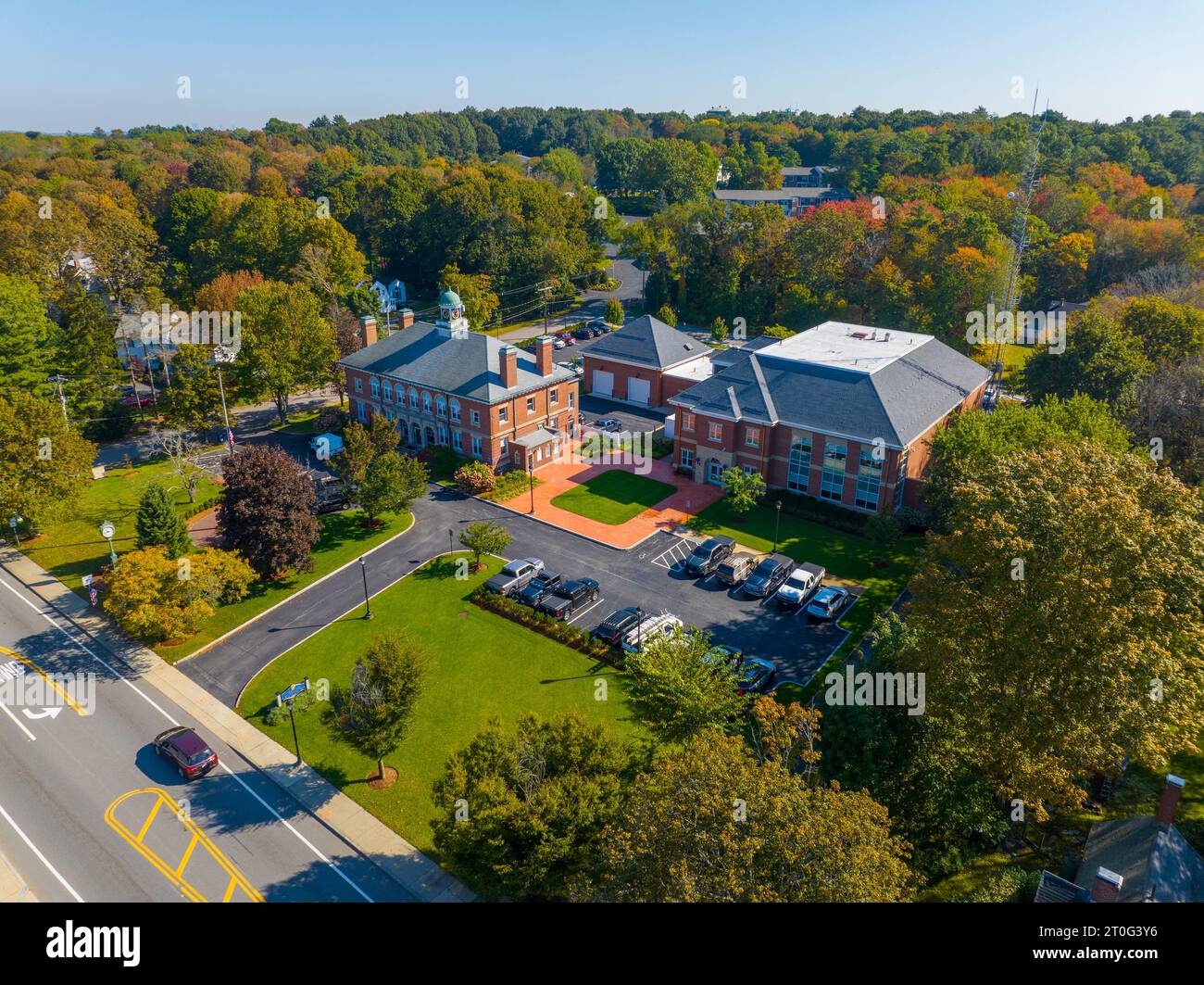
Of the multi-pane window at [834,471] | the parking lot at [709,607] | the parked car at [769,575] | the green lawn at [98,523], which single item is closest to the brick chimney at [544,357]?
the parking lot at [709,607]

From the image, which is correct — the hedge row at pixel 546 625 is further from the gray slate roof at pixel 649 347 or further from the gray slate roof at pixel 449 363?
the gray slate roof at pixel 649 347

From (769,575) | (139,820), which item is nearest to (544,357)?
(769,575)

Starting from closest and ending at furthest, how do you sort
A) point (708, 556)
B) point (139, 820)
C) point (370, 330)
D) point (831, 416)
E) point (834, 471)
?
point (139, 820) < point (708, 556) < point (831, 416) < point (834, 471) < point (370, 330)

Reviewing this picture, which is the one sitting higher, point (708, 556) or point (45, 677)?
point (708, 556)

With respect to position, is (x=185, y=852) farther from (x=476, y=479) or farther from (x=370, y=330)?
(x=370, y=330)

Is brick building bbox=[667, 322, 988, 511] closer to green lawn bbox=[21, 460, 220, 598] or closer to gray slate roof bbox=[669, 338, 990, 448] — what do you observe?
gray slate roof bbox=[669, 338, 990, 448]

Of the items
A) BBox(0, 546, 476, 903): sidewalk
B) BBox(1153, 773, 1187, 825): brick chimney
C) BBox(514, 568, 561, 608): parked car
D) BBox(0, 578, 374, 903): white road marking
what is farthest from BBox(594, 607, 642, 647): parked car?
BBox(1153, 773, 1187, 825): brick chimney

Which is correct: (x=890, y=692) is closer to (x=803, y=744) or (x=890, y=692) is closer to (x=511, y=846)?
(x=803, y=744)
